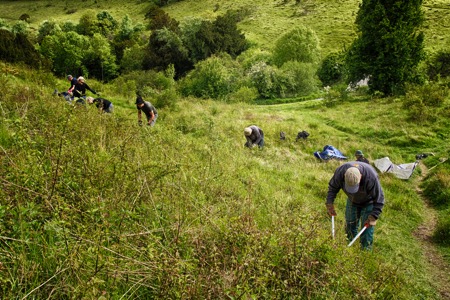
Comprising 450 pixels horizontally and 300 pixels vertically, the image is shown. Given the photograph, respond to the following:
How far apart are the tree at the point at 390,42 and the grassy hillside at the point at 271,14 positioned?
2161 cm

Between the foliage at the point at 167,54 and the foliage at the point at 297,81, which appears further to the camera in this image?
the foliage at the point at 167,54

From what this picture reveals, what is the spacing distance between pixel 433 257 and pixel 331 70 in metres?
38.9

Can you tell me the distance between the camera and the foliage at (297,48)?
42438 millimetres

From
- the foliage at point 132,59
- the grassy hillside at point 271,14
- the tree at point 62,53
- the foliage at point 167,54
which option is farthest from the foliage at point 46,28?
the foliage at point 167,54

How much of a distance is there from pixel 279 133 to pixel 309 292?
37.4 ft

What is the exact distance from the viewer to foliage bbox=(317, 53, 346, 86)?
41.0 metres

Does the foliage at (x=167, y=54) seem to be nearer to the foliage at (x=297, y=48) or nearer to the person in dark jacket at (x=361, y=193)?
the foliage at (x=297, y=48)

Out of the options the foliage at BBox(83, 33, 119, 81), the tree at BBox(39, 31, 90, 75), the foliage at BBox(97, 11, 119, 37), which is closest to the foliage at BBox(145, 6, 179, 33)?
the foliage at BBox(97, 11, 119, 37)

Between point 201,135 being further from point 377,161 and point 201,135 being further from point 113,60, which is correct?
point 113,60

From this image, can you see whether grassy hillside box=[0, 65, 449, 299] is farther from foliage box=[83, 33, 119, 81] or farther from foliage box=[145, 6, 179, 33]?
foliage box=[145, 6, 179, 33]

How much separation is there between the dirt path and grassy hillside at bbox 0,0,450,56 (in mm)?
39158

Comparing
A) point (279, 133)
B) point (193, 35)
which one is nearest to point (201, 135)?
point (279, 133)

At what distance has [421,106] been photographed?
49.3 feet

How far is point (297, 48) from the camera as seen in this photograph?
42.8 m
